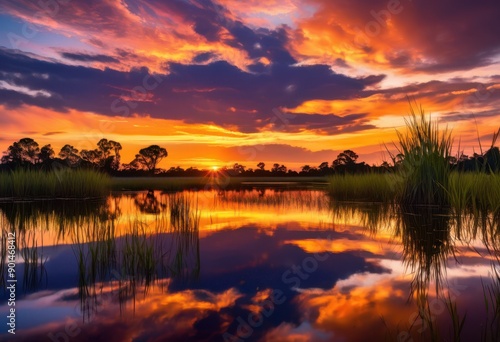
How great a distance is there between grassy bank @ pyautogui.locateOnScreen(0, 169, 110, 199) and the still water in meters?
10.5

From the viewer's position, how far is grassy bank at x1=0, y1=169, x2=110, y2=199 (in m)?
19.5

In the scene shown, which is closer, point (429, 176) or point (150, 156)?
point (429, 176)

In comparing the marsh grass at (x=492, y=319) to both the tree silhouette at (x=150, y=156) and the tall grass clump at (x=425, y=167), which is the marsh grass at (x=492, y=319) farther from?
the tree silhouette at (x=150, y=156)

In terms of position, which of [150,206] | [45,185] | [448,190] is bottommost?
[150,206]

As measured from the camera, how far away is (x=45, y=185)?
19828 millimetres

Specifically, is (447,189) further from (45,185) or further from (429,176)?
(45,185)

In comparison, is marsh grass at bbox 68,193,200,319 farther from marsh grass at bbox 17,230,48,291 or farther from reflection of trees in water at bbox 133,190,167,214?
reflection of trees in water at bbox 133,190,167,214

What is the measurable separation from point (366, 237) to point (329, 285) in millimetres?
4033

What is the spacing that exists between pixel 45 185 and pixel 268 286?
18.3m

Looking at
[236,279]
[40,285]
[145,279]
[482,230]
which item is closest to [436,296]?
[236,279]

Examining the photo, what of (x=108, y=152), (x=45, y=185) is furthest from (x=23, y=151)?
(x=45, y=185)

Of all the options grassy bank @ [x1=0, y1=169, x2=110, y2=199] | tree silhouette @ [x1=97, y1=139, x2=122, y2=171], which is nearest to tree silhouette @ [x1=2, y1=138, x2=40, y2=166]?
tree silhouette @ [x1=97, y1=139, x2=122, y2=171]

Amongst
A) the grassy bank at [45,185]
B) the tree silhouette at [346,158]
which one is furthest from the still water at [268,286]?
the tree silhouette at [346,158]

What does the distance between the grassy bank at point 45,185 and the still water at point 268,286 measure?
34.6 feet
